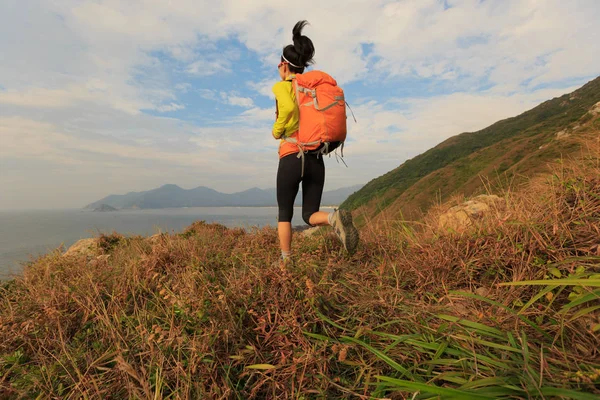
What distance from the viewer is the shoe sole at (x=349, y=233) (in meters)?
3.21

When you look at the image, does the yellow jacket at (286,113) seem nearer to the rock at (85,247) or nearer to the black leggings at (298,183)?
the black leggings at (298,183)

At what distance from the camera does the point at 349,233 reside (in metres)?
3.21

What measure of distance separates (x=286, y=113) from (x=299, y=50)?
111 centimetres

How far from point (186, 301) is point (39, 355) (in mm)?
1097

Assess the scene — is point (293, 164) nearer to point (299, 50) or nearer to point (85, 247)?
point (299, 50)

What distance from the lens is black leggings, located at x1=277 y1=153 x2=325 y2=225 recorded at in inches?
143

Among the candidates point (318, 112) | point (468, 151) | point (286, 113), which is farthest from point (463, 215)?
point (468, 151)

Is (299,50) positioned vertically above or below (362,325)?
above

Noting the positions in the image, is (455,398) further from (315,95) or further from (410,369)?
(315,95)

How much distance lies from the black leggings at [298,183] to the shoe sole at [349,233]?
2.36 ft

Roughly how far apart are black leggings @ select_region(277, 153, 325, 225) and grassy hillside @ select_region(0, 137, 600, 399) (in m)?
1.01

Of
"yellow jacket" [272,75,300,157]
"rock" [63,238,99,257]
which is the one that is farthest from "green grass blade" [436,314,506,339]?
"rock" [63,238,99,257]

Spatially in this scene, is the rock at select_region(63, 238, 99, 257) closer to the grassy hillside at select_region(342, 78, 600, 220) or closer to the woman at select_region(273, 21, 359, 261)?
the woman at select_region(273, 21, 359, 261)

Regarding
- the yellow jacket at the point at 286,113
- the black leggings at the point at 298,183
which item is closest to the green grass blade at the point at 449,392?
the black leggings at the point at 298,183
